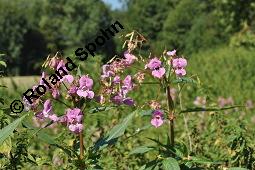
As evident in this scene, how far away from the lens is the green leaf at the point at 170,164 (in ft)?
8.14

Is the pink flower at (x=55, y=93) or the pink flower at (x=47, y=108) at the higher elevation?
the pink flower at (x=55, y=93)

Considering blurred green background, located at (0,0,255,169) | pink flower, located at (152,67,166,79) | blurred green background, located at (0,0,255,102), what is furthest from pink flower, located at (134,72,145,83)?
blurred green background, located at (0,0,255,102)

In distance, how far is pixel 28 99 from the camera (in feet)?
8.94

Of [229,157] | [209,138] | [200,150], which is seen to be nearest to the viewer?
[229,157]

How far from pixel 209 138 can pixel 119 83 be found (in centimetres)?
207

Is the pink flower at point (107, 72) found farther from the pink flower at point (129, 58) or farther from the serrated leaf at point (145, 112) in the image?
the serrated leaf at point (145, 112)

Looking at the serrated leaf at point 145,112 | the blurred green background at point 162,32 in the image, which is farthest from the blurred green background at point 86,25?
the serrated leaf at point 145,112

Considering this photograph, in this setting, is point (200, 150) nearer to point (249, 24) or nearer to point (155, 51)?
point (155, 51)

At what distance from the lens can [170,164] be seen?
2512 millimetres

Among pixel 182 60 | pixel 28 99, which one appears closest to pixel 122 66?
pixel 182 60

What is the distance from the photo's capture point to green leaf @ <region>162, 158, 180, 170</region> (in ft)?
8.14

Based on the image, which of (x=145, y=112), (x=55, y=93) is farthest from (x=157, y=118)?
(x=55, y=93)

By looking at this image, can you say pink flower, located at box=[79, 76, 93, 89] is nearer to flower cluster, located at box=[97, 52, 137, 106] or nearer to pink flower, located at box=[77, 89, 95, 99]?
pink flower, located at box=[77, 89, 95, 99]

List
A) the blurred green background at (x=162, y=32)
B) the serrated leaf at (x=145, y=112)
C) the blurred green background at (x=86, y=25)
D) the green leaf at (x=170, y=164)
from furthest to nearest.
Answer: the blurred green background at (x=86, y=25)
the blurred green background at (x=162, y=32)
the serrated leaf at (x=145, y=112)
the green leaf at (x=170, y=164)
